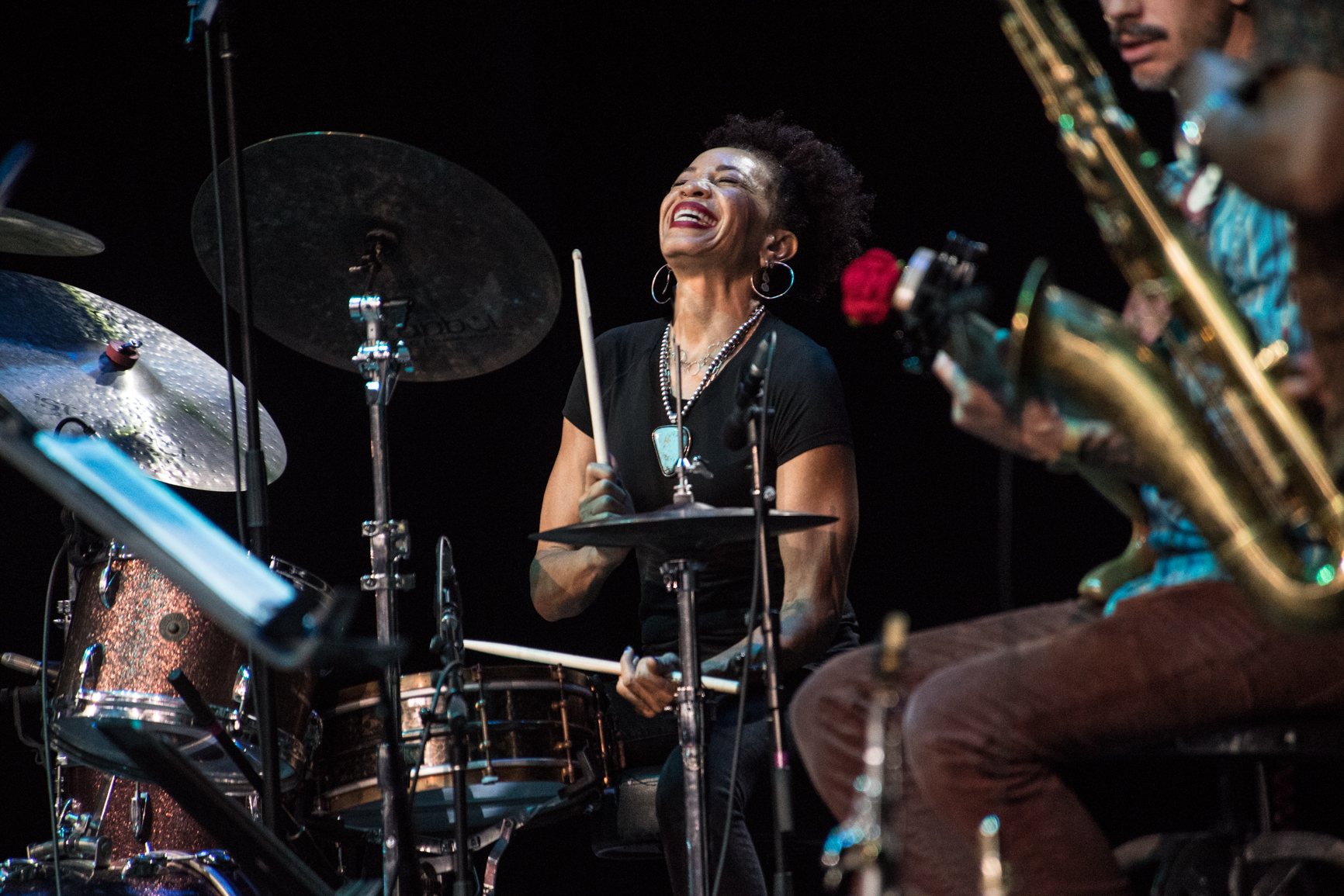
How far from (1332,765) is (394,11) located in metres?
3.22

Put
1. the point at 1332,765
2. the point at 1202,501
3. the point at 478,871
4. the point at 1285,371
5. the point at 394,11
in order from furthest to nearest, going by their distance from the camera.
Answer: the point at 394,11
the point at 478,871
the point at 1332,765
the point at 1285,371
the point at 1202,501

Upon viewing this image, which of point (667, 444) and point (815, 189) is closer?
point (667, 444)

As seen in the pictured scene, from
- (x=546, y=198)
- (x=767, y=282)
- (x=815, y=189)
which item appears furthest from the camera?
(x=546, y=198)

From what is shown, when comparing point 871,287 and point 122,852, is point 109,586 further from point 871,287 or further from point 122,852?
point 871,287

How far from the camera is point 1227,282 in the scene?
146cm

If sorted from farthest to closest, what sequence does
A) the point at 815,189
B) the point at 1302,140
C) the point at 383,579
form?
the point at 815,189 < the point at 383,579 < the point at 1302,140

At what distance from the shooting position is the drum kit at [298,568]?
2.48m

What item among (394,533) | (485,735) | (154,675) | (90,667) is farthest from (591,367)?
(90,667)

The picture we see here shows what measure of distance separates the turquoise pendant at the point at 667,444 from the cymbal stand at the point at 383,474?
24.7 inches

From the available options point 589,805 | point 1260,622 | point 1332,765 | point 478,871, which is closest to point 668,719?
point 589,805

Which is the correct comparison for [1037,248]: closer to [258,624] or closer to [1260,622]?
[1260,622]

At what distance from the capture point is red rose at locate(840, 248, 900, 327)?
137cm

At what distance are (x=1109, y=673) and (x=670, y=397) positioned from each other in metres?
1.74

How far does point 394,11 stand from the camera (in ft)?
12.6
